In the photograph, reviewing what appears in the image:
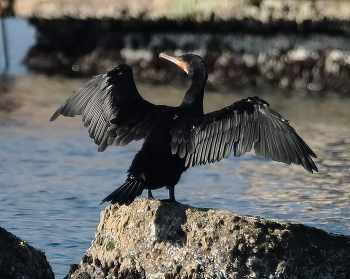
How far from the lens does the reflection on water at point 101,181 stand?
18.0 ft

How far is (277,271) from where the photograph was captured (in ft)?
12.3

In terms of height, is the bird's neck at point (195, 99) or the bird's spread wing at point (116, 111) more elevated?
the bird's neck at point (195, 99)

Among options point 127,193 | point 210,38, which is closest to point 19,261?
point 127,193

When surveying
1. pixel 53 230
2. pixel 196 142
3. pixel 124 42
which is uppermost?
pixel 124 42

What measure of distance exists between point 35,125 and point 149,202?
4.84 m

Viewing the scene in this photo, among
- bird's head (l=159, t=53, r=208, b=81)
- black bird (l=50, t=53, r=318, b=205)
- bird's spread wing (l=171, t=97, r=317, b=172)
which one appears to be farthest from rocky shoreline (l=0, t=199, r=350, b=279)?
bird's head (l=159, t=53, r=208, b=81)

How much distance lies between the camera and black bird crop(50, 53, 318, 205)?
4.04 meters

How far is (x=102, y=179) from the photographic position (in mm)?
6719

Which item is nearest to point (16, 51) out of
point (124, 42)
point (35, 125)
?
point (124, 42)

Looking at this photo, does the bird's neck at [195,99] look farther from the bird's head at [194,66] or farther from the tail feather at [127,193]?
the tail feather at [127,193]

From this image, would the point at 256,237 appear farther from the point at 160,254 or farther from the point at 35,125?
the point at 35,125

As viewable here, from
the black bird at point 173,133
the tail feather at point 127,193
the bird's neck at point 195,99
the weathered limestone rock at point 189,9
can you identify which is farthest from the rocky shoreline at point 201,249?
the weathered limestone rock at point 189,9

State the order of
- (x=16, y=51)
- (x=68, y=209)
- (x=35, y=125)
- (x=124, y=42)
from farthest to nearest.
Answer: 1. (x=16, y=51)
2. (x=124, y=42)
3. (x=35, y=125)
4. (x=68, y=209)

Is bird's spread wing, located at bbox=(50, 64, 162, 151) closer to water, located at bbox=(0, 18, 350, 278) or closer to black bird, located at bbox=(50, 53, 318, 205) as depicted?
black bird, located at bbox=(50, 53, 318, 205)
